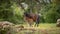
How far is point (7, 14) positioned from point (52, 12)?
21.1 feet

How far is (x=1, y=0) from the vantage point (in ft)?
44.5

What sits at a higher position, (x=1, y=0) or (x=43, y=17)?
(x=1, y=0)

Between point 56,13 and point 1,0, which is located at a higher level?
point 1,0

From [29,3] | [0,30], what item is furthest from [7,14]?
[29,3]

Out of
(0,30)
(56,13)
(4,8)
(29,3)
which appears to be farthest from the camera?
(29,3)

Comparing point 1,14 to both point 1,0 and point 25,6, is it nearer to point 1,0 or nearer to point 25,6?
point 1,0

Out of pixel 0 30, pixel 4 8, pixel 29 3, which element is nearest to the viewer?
pixel 0 30

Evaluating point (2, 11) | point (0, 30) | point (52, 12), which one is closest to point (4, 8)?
point (2, 11)

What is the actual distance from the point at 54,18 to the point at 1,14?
707cm

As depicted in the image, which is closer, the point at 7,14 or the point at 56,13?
the point at 7,14

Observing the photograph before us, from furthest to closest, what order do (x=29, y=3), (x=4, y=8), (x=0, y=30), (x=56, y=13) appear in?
(x=29, y=3), (x=56, y=13), (x=4, y=8), (x=0, y=30)

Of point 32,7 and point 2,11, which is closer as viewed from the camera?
point 2,11

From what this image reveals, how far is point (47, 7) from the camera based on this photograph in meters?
21.1

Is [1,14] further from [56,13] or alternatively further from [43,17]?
[43,17]
